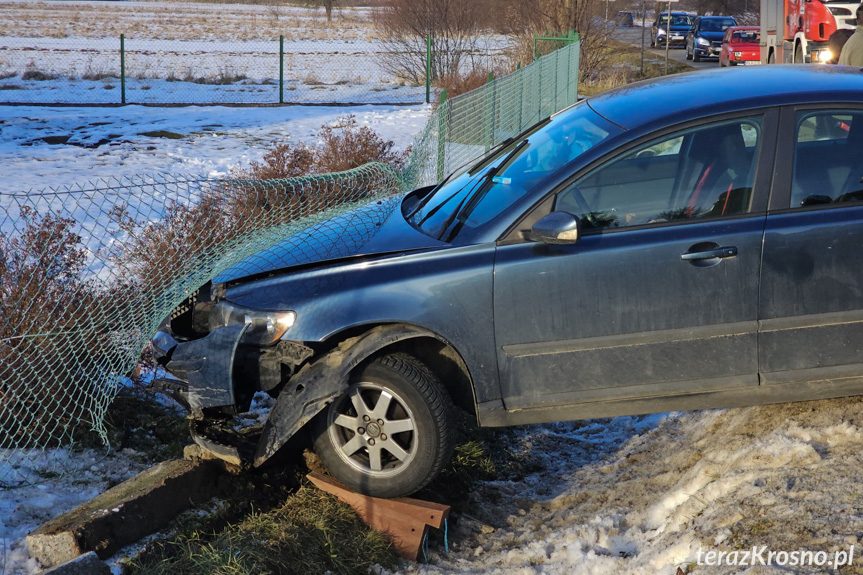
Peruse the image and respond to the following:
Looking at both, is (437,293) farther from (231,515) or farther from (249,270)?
(231,515)

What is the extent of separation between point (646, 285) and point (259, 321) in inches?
69.8

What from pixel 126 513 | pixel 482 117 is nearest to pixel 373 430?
pixel 126 513

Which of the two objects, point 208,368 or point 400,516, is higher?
point 208,368

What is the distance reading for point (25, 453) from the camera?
14.0 ft

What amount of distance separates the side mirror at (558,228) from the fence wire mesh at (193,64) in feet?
49.8

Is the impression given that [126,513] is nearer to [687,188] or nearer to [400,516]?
[400,516]

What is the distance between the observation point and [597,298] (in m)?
3.51

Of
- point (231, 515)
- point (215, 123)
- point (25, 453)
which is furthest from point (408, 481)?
point (215, 123)

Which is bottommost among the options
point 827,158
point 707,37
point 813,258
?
point 813,258

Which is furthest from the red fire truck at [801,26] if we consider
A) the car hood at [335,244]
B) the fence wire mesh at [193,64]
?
the car hood at [335,244]

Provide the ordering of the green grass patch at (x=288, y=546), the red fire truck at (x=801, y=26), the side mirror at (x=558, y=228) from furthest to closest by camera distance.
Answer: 1. the red fire truck at (x=801, y=26)
2. the side mirror at (x=558, y=228)
3. the green grass patch at (x=288, y=546)

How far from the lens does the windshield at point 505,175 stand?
3.79 meters

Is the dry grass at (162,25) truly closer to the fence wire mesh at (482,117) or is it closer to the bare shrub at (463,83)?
the bare shrub at (463,83)

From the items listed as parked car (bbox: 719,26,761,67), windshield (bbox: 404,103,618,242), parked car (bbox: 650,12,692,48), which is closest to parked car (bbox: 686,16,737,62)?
parked car (bbox: 719,26,761,67)
